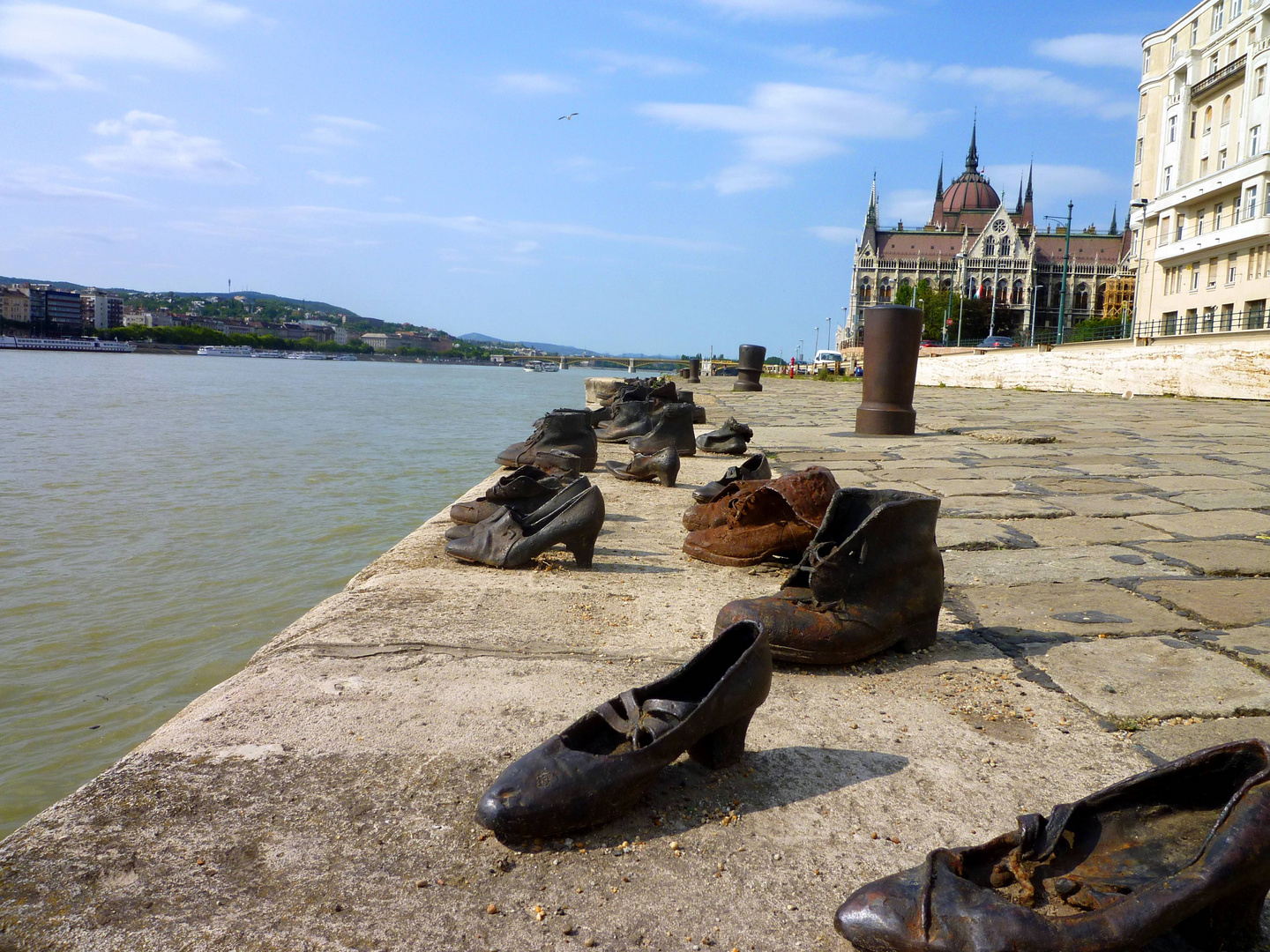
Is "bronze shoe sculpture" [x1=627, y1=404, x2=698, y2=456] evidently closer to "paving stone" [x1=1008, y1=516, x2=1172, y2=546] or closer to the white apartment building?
"paving stone" [x1=1008, y1=516, x2=1172, y2=546]

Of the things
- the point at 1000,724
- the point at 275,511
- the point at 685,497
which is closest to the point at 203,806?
the point at 1000,724

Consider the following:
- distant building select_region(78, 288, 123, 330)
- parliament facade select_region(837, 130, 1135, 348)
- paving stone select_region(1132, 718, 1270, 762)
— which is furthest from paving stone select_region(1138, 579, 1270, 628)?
distant building select_region(78, 288, 123, 330)

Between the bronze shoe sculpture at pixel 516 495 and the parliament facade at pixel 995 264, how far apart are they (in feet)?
296

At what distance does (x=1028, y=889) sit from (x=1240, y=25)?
41.5 m

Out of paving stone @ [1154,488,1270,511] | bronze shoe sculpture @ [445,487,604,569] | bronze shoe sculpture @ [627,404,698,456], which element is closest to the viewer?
bronze shoe sculpture @ [445,487,604,569]

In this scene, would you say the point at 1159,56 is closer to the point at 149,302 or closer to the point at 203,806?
the point at 203,806

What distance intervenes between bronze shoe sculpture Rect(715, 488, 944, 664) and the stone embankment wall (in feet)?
49.4

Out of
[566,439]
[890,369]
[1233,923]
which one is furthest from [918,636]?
[890,369]

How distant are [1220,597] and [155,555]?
200 inches

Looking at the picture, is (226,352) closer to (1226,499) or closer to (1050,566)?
(1226,499)

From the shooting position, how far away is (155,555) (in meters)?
4.88

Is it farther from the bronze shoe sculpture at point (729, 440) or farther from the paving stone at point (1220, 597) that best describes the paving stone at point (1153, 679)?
the bronze shoe sculpture at point (729, 440)

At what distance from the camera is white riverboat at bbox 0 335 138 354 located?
9619cm

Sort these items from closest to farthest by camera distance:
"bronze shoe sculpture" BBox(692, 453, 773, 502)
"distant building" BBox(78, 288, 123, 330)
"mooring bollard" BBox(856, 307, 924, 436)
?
"bronze shoe sculpture" BBox(692, 453, 773, 502) → "mooring bollard" BBox(856, 307, 924, 436) → "distant building" BBox(78, 288, 123, 330)
